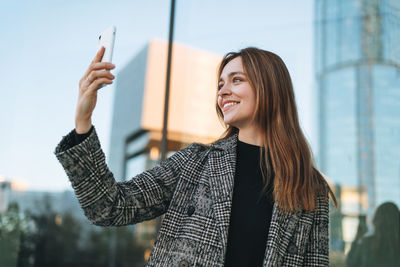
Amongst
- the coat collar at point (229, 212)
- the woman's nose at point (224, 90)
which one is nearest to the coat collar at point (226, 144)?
the coat collar at point (229, 212)

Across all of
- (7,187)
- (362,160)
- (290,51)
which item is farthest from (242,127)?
(7,187)

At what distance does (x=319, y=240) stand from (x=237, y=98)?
52cm

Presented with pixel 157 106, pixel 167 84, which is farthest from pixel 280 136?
pixel 157 106

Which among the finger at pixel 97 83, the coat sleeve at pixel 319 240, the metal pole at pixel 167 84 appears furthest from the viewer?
the metal pole at pixel 167 84

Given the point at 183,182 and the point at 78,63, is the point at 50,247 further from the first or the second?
the point at 183,182

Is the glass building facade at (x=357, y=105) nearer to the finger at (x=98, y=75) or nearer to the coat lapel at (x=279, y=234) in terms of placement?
the coat lapel at (x=279, y=234)

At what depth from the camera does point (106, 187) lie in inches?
37.7

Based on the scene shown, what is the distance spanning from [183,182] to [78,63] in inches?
115

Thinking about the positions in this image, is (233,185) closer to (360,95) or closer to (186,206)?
(186,206)

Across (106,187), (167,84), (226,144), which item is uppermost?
(167,84)

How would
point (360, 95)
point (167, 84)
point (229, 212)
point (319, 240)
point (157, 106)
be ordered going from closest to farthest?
point (229, 212)
point (319, 240)
point (360, 95)
point (167, 84)
point (157, 106)

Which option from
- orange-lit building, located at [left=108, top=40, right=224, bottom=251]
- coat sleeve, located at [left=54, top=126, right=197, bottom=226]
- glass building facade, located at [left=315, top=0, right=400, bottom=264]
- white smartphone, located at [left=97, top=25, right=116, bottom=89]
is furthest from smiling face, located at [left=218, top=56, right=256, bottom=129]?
orange-lit building, located at [left=108, top=40, right=224, bottom=251]

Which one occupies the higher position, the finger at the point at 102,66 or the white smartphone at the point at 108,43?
the white smartphone at the point at 108,43

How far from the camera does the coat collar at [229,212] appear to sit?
1.09 meters
